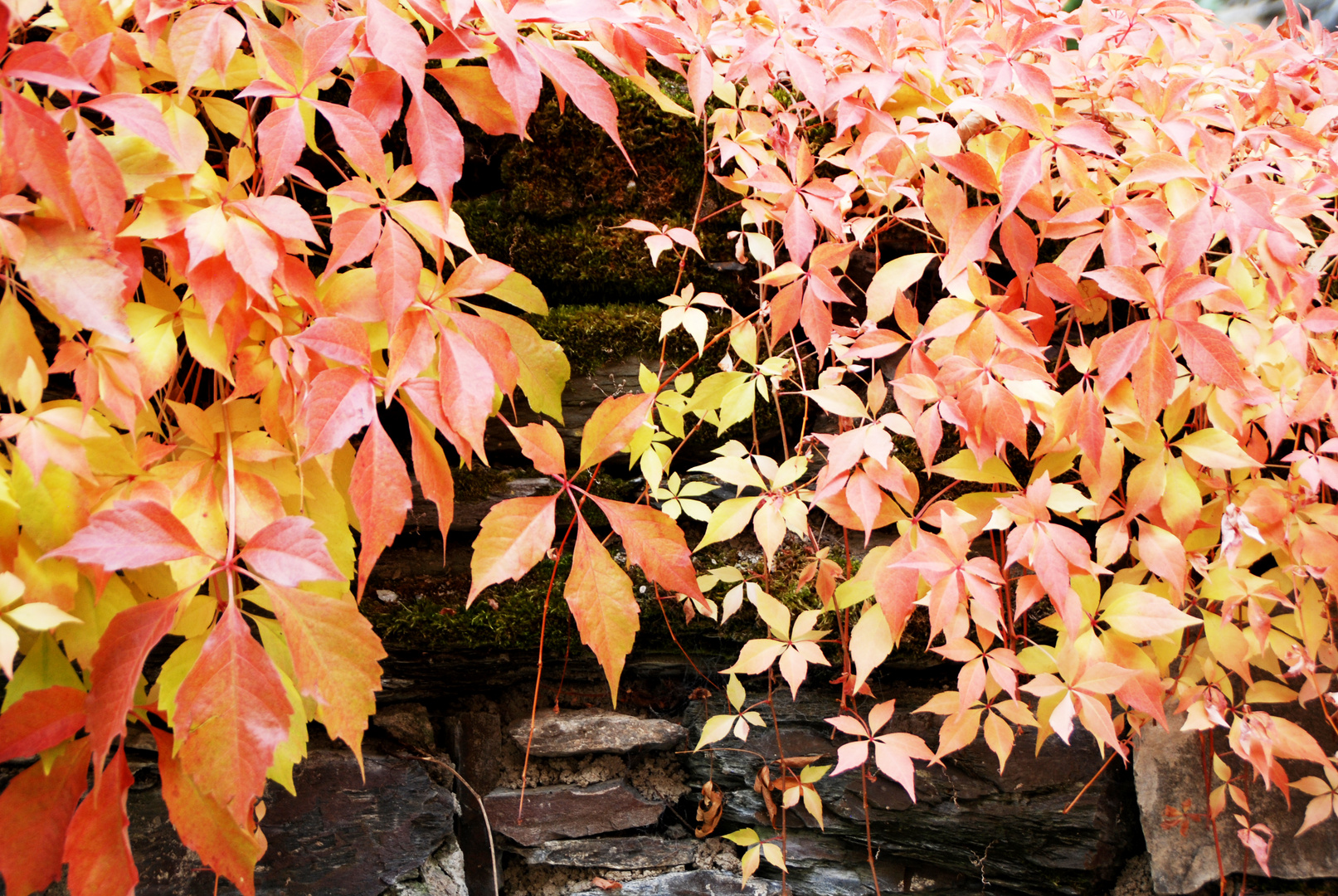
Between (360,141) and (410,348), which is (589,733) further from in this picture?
(360,141)

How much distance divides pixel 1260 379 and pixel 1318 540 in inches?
7.8

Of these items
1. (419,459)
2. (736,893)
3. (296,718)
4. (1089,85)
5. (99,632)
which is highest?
(1089,85)

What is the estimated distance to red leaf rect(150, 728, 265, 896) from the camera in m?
0.66

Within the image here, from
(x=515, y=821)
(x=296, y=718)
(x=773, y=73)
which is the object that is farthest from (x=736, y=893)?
(x=773, y=73)

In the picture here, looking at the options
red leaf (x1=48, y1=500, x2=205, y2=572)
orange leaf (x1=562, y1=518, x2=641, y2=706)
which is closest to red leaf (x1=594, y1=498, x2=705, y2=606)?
orange leaf (x1=562, y1=518, x2=641, y2=706)

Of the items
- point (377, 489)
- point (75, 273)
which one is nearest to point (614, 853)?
point (377, 489)

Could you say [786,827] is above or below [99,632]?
below

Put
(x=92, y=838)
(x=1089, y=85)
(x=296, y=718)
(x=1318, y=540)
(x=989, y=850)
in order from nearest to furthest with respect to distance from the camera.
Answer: (x=92, y=838) → (x=296, y=718) → (x=1318, y=540) → (x=1089, y=85) → (x=989, y=850)

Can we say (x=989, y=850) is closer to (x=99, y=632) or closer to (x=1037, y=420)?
(x=1037, y=420)

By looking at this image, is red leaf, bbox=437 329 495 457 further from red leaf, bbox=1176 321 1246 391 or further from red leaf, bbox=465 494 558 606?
red leaf, bbox=1176 321 1246 391

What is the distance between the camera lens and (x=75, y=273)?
591 mm

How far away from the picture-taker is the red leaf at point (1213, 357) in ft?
2.54

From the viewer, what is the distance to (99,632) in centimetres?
70

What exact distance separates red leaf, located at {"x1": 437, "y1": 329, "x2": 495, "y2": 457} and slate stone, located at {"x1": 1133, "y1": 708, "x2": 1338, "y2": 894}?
1.08 metres
